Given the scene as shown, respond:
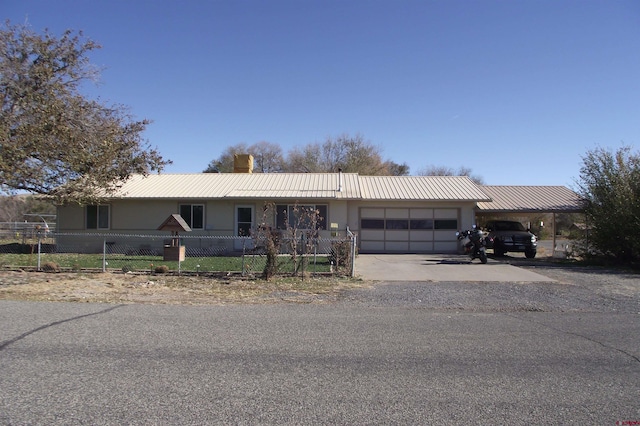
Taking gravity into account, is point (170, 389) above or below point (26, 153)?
below

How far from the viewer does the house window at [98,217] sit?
22.7 meters

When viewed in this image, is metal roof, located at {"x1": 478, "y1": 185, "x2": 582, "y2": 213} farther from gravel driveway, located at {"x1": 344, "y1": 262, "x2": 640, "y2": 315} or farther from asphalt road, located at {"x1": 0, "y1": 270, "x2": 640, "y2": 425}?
asphalt road, located at {"x1": 0, "y1": 270, "x2": 640, "y2": 425}

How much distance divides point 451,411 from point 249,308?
5412 millimetres

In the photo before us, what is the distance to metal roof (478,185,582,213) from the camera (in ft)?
75.2

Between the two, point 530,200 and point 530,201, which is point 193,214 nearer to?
point 530,201

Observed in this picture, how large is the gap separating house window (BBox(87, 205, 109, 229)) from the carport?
18.1 meters

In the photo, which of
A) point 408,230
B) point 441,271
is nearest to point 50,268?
point 441,271

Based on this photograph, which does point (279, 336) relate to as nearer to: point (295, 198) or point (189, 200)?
point (295, 198)

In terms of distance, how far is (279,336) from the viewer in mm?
6668

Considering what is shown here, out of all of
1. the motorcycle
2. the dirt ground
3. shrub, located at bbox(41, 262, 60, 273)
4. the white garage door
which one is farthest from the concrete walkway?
shrub, located at bbox(41, 262, 60, 273)

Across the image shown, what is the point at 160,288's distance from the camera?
11258mm

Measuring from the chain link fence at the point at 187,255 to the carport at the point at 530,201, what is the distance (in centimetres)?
928

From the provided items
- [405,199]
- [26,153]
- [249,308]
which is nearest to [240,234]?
[405,199]

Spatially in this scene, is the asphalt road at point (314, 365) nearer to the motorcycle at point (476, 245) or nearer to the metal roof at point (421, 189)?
the motorcycle at point (476, 245)
